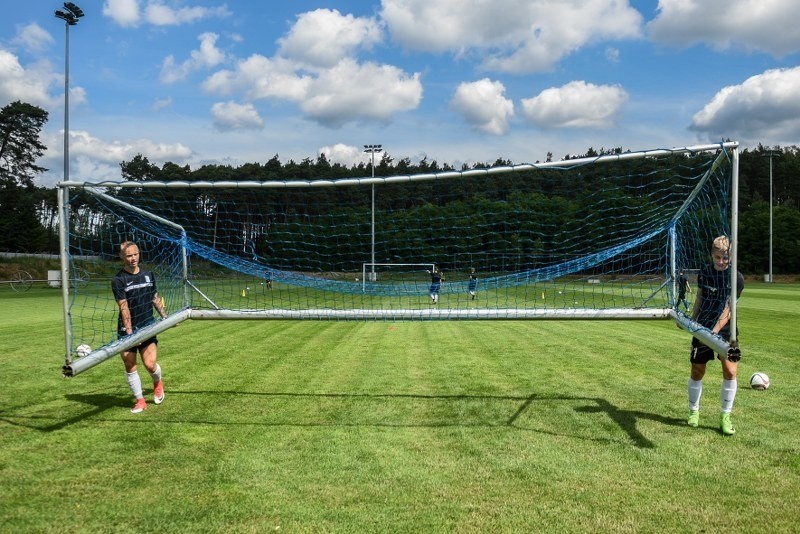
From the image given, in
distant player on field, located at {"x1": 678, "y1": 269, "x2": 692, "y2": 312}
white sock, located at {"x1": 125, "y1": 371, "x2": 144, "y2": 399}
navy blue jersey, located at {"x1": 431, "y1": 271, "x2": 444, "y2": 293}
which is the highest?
distant player on field, located at {"x1": 678, "y1": 269, "x2": 692, "y2": 312}

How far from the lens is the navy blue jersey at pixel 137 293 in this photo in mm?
6543

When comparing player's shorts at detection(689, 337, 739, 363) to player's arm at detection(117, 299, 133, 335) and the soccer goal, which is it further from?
player's arm at detection(117, 299, 133, 335)

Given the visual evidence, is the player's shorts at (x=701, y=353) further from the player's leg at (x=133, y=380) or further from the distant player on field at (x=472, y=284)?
the player's leg at (x=133, y=380)

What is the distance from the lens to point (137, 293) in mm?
6664

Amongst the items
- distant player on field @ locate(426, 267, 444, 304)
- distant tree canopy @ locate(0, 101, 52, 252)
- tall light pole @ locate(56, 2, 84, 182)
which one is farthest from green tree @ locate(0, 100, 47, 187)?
distant player on field @ locate(426, 267, 444, 304)

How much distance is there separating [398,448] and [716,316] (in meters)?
3.58

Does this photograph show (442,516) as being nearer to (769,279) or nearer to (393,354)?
(393,354)

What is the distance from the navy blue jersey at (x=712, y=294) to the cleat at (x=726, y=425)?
0.85 m

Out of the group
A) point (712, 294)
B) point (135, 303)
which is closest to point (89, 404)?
point (135, 303)

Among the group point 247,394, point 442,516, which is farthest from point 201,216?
point 442,516

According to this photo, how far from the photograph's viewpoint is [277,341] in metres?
12.6

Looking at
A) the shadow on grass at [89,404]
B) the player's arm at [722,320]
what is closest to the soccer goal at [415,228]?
the player's arm at [722,320]

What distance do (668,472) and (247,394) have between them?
5150mm

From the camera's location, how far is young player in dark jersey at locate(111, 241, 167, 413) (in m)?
6.50
